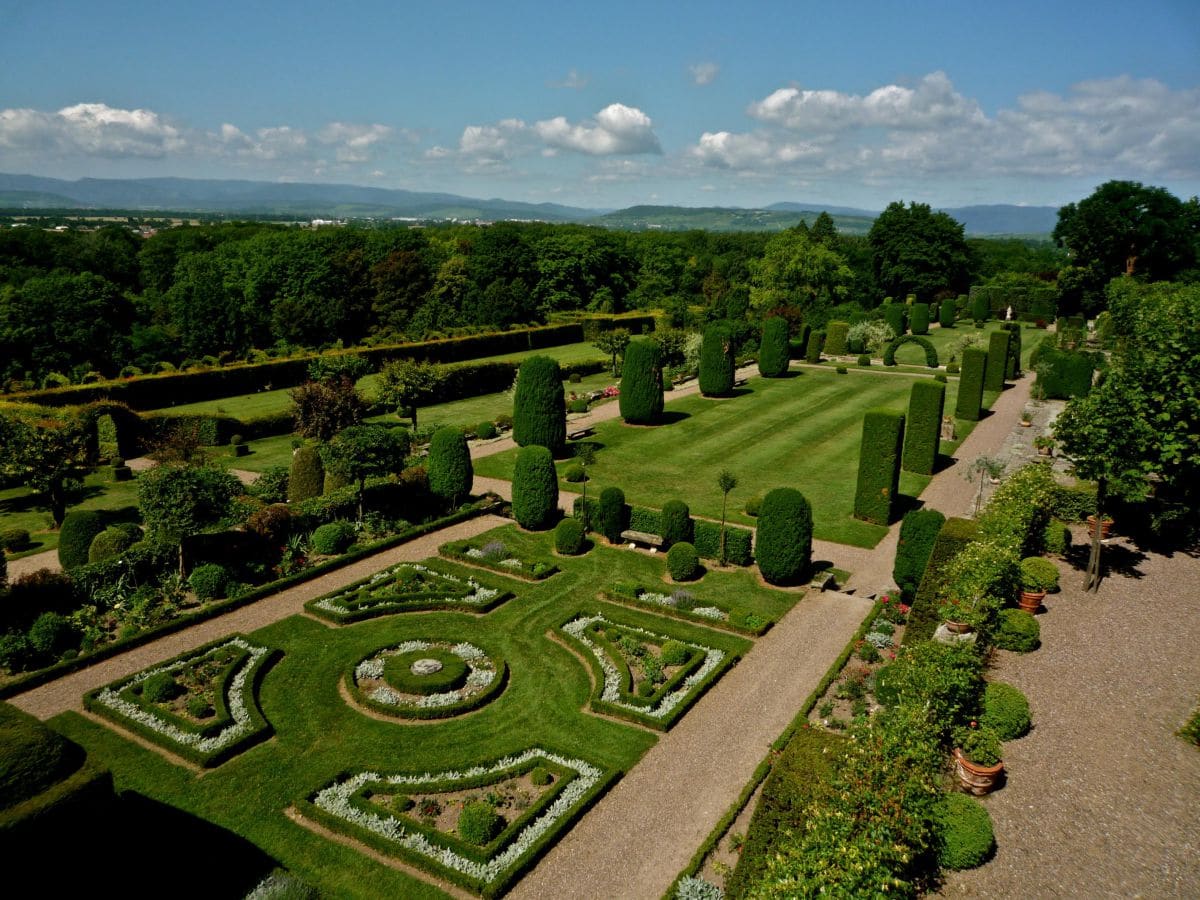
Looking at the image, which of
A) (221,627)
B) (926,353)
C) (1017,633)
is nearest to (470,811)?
(221,627)

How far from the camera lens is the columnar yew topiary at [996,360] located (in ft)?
150

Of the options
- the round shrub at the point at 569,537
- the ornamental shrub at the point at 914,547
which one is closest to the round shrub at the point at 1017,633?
the ornamental shrub at the point at 914,547

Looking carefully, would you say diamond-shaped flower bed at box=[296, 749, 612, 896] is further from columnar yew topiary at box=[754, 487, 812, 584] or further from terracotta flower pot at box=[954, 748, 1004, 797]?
columnar yew topiary at box=[754, 487, 812, 584]

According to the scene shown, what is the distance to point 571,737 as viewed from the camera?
1508 cm

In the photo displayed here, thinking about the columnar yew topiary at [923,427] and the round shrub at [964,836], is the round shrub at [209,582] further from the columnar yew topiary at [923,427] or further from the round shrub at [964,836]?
the columnar yew topiary at [923,427]

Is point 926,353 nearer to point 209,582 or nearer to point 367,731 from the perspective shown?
point 209,582

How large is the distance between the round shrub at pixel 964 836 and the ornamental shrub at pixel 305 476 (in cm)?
2396

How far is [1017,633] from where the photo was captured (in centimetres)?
1566

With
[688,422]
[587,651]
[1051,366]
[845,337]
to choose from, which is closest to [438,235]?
[845,337]

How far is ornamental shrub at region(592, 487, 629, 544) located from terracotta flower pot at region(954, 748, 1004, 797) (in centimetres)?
1399

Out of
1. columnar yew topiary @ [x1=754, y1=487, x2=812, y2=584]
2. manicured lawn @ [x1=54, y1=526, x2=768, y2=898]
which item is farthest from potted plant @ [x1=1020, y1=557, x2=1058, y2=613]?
manicured lawn @ [x1=54, y1=526, x2=768, y2=898]

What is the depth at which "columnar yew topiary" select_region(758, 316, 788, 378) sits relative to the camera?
166 ft

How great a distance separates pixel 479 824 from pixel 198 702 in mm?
7533

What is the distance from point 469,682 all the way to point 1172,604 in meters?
17.3
